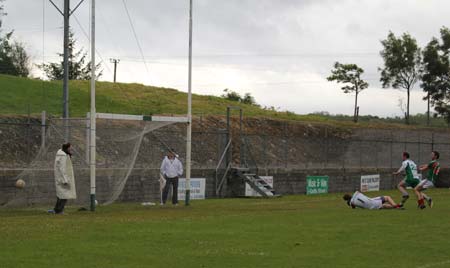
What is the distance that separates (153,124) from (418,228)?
12.4 m

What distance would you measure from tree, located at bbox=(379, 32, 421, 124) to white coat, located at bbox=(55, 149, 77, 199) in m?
52.4

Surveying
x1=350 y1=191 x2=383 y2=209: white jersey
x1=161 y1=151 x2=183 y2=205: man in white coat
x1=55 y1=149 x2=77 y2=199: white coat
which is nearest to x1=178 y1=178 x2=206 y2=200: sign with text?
x1=161 y1=151 x2=183 y2=205: man in white coat

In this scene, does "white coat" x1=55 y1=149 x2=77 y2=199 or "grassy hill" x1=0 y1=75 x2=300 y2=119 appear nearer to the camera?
"white coat" x1=55 y1=149 x2=77 y2=199

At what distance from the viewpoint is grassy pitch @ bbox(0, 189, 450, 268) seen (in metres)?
12.2

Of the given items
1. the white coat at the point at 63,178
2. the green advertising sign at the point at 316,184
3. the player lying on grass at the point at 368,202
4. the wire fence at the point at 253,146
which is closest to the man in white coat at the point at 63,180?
the white coat at the point at 63,178

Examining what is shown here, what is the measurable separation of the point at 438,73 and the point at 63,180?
56.2 meters

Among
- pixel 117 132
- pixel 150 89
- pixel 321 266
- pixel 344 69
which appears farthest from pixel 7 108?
pixel 344 69

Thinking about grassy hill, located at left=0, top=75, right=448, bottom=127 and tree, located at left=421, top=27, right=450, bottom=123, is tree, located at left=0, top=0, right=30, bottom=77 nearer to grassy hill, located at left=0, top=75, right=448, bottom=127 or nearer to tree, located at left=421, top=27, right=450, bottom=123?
grassy hill, located at left=0, top=75, right=448, bottom=127

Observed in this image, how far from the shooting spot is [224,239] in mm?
15250

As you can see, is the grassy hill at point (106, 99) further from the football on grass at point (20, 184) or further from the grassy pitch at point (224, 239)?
the grassy pitch at point (224, 239)

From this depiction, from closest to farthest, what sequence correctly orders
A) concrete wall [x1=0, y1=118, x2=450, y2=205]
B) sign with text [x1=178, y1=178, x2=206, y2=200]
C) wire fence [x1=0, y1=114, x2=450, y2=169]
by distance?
concrete wall [x1=0, y1=118, x2=450, y2=205] → wire fence [x1=0, y1=114, x2=450, y2=169] → sign with text [x1=178, y1=178, x2=206, y2=200]

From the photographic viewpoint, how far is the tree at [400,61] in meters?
69.6

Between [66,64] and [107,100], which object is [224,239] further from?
[107,100]

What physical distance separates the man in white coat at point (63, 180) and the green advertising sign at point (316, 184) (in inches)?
848
